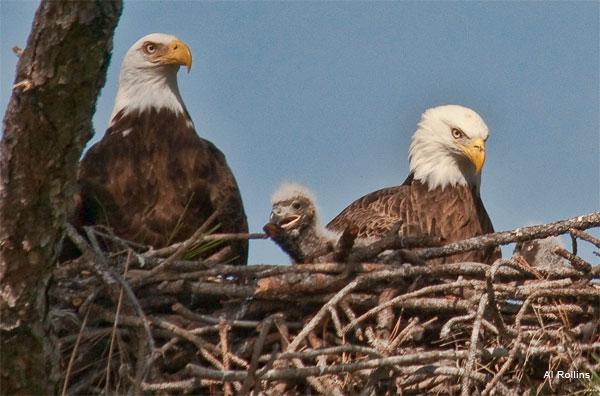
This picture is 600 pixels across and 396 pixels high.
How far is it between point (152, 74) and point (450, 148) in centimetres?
185

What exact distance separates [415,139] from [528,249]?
4.36ft

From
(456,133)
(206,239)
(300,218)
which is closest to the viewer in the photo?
(206,239)

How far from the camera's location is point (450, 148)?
21.5ft

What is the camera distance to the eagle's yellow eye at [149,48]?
245 inches

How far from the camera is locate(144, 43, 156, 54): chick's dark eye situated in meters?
6.22

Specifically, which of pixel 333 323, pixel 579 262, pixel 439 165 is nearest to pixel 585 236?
pixel 579 262

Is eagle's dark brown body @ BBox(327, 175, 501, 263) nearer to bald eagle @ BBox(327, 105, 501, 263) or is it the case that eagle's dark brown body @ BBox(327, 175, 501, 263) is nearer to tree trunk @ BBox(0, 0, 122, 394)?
bald eagle @ BBox(327, 105, 501, 263)

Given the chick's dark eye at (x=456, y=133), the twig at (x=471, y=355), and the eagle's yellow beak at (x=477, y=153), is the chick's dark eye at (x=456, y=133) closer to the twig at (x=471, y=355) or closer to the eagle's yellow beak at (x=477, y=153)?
the eagle's yellow beak at (x=477, y=153)

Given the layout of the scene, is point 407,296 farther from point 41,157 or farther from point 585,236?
→ point 41,157

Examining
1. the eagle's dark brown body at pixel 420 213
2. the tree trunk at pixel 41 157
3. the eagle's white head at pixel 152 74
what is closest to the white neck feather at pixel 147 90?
the eagle's white head at pixel 152 74

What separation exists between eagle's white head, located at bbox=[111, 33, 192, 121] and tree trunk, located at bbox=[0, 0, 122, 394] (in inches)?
105

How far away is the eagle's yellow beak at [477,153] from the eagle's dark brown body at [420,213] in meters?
0.21

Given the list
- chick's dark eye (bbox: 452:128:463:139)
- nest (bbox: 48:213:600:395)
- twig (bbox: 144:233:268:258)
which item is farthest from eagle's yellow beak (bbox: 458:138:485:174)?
twig (bbox: 144:233:268:258)

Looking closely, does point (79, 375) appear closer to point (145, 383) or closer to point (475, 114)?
point (145, 383)
